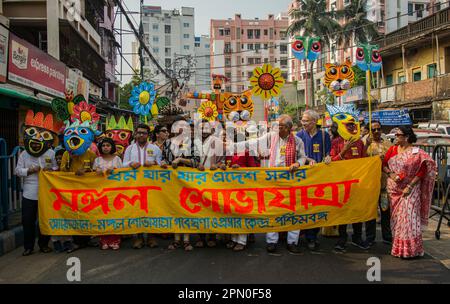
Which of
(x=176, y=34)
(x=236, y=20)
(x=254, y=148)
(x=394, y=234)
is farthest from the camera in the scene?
(x=176, y=34)

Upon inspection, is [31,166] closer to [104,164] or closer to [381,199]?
[104,164]

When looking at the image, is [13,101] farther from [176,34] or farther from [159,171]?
[176,34]

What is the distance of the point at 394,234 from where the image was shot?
5.09 meters

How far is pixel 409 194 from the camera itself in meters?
4.98

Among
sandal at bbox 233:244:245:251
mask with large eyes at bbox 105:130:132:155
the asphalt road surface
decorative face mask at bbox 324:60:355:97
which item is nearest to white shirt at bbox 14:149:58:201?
the asphalt road surface

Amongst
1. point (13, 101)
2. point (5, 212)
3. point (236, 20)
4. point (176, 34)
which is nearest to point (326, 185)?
point (5, 212)

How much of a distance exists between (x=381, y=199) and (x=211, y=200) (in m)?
2.55

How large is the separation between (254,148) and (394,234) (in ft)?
7.31

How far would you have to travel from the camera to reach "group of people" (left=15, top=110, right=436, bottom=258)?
500 centimetres

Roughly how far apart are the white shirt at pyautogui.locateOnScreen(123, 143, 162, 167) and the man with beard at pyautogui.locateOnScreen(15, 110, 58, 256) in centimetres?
105

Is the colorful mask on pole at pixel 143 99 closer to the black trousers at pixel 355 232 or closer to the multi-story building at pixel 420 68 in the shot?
the black trousers at pixel 355 232

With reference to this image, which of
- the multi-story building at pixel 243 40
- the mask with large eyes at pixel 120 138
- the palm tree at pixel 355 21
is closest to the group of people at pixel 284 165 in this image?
the mask with large eyes at pixel 120 138

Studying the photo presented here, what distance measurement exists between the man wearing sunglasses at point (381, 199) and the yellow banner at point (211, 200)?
31 centimetres

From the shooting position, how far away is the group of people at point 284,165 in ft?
16.4
